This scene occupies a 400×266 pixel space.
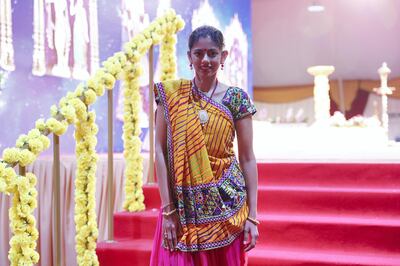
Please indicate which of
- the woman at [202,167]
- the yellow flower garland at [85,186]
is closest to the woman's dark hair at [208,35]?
the woman at [202,167]

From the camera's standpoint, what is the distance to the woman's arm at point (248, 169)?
1957mm

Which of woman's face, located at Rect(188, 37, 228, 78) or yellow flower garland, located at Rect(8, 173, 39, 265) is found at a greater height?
woman's face, located at Rect(188, 37, 228, 78)

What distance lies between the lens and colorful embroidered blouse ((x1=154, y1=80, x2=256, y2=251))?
1886mm

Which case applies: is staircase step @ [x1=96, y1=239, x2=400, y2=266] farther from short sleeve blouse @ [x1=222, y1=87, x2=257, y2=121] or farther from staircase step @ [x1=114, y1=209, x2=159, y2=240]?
short sleeve blouse @ [x1=222, y1=87, x2=257, y2=121]

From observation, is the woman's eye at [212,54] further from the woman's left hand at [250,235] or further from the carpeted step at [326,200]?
the carpeted step at [326,200]

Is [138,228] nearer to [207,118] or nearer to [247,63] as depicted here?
[207,118]

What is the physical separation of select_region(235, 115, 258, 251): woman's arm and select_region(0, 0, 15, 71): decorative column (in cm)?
292

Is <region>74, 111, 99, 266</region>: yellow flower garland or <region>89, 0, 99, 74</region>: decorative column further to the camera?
<region>89, 0, 99, 74</region>: decorative column

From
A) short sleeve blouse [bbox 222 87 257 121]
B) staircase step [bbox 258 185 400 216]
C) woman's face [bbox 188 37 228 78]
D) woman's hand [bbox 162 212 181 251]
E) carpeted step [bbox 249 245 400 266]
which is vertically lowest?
carpeted step [bbox 249 245 400 266]

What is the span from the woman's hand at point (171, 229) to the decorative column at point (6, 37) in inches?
115

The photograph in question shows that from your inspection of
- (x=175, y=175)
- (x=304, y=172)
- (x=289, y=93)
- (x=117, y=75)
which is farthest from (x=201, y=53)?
(x=289, y=93)

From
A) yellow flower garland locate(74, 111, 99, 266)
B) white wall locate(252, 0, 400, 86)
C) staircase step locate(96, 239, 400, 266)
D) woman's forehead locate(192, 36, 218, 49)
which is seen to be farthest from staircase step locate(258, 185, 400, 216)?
white wall locate(252, 0, 400, 86)

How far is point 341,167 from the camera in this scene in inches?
150

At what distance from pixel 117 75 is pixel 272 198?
128 centimetres
